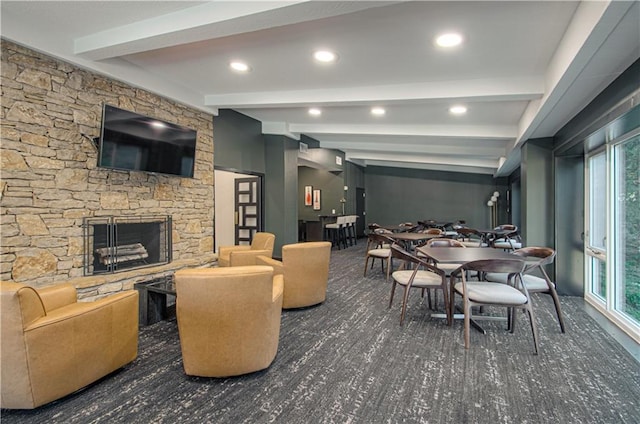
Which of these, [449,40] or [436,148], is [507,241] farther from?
[449,40]

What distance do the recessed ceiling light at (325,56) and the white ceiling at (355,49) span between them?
0.08 meters

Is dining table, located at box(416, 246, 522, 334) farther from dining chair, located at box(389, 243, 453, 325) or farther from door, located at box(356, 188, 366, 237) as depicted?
door, located at box(356, 188, 366, 237)

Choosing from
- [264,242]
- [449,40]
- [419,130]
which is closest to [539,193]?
[419,130]

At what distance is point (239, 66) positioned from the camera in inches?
149

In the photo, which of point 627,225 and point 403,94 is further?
point 403,94

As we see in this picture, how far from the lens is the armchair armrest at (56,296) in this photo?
7.75 feet

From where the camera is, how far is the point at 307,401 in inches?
82.0

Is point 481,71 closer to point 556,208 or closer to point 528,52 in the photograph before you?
point 528,52

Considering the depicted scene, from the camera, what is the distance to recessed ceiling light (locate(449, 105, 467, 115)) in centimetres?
487

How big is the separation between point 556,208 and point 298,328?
4.06 metres

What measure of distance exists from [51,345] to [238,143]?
4.60 metres

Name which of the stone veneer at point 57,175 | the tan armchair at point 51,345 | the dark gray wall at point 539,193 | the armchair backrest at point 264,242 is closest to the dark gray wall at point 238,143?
the stone veneer at point 57,175

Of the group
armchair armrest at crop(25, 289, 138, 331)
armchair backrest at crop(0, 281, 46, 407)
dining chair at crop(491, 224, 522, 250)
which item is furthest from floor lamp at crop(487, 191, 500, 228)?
armchair backrest at crop(0, 281, 46, 407)

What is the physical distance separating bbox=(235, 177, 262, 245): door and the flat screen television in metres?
2.27
